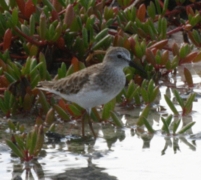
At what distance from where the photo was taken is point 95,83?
695cm

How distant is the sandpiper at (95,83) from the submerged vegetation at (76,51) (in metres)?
0.23

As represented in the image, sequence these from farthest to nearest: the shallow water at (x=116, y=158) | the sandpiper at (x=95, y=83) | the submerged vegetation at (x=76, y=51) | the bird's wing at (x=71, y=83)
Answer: the submerged vegetation at (x=76, y=51) → the bird's wing at (x=71, y=83) → the sandpiper at (x=95, y=83) → the shallow water at (x=116, y=158)

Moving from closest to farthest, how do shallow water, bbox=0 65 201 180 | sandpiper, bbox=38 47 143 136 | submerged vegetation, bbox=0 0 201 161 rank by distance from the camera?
1. shallow water, bbox=0 65 201 180
2. sandpiper, bbox=38 47 143 136
3. submerged vegetation, bbox=0 0 201 161

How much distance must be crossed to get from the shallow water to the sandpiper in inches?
14.2

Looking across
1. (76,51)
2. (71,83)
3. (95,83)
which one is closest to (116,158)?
(95,83)

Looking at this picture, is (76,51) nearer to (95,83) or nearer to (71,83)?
(71,83)

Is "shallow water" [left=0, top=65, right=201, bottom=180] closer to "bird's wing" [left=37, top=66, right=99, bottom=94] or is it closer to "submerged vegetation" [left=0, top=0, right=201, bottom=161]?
"submerged vegetation" [left=0, top=0, right=201, bottom=161]

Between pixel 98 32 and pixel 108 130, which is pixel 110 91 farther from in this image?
pixel 98 32

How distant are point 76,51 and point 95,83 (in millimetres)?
1818

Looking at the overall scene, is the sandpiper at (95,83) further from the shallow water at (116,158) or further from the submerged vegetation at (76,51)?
the shallow water at (116,158)

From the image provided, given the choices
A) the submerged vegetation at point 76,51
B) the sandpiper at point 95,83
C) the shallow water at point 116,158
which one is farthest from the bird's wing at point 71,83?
the shallow water at point 116,158

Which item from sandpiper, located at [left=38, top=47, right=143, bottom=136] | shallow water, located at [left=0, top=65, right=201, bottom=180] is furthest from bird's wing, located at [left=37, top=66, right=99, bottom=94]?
shallow water, located at [left=0, top=65, right=201, bottom=180]

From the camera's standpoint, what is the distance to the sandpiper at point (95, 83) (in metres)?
6.89

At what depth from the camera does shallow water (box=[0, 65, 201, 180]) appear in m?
5.91
